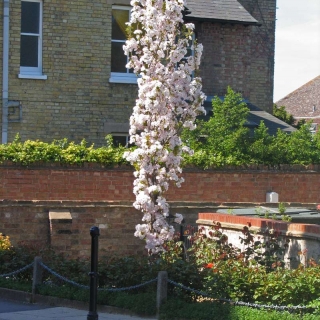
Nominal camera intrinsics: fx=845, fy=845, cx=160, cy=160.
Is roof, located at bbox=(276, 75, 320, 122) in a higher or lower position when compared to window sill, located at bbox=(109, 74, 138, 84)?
higher

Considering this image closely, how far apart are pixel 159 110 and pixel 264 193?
282 inches

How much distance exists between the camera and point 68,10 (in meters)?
22.0

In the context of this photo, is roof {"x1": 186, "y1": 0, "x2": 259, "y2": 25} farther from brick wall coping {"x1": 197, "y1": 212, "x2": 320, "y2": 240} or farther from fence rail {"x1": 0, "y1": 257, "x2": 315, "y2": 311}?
fence rail {"x1": 0, "y1": 257, "x2": 315, "y2": 311}

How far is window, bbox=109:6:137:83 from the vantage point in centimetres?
2272

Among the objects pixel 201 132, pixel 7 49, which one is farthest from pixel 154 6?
pixel 7 49

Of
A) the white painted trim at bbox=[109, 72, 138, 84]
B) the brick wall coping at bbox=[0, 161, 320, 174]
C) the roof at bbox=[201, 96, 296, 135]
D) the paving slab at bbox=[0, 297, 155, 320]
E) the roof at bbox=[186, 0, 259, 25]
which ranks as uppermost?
the roof at bbox=[186, 0, 259, 25]

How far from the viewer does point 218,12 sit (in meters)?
25.8

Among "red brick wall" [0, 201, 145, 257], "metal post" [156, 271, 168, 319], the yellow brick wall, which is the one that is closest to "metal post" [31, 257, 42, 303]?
"metal post" [156, 271, 168, 319]

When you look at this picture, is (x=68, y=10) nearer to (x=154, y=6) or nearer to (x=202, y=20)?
(x=202, y=20)

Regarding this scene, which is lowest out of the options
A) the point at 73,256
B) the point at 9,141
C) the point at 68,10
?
the point at 73,256

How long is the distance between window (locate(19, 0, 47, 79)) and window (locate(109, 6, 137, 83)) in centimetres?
203

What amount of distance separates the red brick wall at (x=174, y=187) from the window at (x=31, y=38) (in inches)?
179

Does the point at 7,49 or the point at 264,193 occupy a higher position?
the point at 7,49


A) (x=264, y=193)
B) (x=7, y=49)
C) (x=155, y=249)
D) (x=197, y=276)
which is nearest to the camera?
(x=197, y=276)
